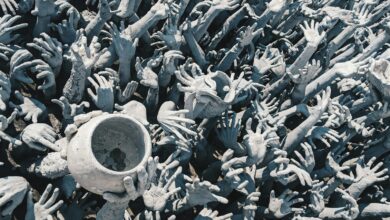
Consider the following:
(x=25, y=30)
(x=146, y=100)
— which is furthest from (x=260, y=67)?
(x=25, y=30)

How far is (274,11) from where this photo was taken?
185 inches

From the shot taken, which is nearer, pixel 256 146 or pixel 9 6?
pixel 256 146

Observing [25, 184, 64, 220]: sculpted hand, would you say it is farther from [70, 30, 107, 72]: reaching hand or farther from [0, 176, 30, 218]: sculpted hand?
[70, 30, 107, 72]: reaching hand

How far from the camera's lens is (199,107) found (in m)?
3.59

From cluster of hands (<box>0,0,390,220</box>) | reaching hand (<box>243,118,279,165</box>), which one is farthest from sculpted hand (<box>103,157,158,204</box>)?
reaching hand (<box>243,118,279,165</box>)

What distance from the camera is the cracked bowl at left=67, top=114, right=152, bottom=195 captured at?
2514 millimetres

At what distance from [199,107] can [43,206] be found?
3.85ft

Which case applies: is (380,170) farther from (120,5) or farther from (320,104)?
(120,5)

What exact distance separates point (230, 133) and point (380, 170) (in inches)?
57.9

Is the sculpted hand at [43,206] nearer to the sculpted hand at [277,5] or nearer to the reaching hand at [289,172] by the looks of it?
the reaching hand at [289,172]

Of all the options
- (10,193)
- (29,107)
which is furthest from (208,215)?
(29,107)

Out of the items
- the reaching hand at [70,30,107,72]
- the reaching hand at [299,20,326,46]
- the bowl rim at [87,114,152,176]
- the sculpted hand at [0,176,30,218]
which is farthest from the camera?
the reaching hand at [299,20,326,46]

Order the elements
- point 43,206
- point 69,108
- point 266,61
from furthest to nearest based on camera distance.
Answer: point 266,61, point 69,108, point 43,206

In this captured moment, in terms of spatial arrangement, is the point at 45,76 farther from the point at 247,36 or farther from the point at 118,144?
the point at 247,36
